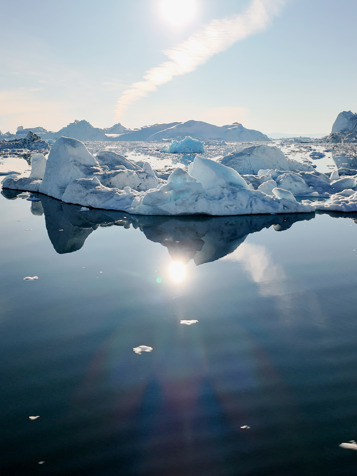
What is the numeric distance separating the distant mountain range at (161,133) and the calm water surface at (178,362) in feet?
326

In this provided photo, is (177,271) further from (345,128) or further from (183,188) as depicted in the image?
(345,128)

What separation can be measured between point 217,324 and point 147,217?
812cm

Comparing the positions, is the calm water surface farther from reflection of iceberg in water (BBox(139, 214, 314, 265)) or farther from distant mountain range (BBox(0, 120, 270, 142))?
distant mountain range (BBox(0, 120, 270, 142))

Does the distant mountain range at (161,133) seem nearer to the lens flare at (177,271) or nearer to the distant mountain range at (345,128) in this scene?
the distant mountain range at (345,128)

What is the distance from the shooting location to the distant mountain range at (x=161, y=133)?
344ft

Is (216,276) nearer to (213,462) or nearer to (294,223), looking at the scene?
(213,462)

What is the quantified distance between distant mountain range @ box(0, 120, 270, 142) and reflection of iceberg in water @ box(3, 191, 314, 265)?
304ft

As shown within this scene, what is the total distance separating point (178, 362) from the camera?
449 centimetres

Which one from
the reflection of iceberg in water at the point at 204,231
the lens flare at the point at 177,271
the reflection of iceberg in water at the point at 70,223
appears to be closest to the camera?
the lens flare at the point at 177,271

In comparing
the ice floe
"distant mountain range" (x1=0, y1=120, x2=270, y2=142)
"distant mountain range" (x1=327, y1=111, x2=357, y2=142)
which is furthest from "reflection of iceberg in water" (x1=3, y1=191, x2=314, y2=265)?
"distant mountain range" (x1=0, y1=120, x2=270, y2=142)

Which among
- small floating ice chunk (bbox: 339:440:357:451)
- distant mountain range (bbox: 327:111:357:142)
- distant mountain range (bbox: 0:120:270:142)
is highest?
distant mountain range (bbox: 0:120:270:142)

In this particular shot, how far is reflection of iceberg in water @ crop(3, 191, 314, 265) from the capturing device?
9367 millimetres

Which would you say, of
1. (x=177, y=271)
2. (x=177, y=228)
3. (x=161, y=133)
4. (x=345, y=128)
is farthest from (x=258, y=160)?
(x=161, y=133)

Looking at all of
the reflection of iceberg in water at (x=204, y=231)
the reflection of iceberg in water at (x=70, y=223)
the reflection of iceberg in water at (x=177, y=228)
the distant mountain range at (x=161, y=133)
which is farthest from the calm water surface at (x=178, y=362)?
the distant mountain range at (x=161, y=133)
